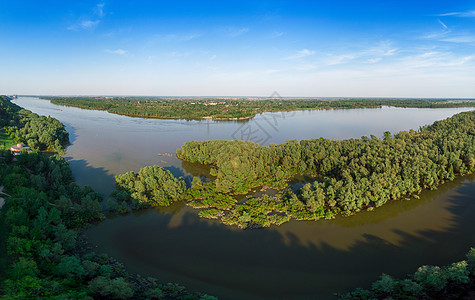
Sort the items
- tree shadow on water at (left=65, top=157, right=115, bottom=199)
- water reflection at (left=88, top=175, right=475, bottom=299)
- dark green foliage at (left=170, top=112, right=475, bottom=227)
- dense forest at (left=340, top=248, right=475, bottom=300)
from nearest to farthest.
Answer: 1. dense forest at (left=340, top=248, right=475, bottom=300)
2. water reflection at (left=88, top=175, right=475, bottom=299)
3. dark green foliage at (left=170, top=112, right=475, bottom=227)
4. tree shadow on water at (left=65, top=157, right=115, bottom=199)

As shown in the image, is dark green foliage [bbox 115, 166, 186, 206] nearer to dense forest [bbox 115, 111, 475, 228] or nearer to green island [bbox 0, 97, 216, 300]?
dense forest [bbox 115, 111, 475, 228]

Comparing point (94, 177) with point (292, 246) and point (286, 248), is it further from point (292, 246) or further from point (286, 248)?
point (292, 246)

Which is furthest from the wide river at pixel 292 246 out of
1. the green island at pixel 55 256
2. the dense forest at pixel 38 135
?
the dense forest at pixel 38 135

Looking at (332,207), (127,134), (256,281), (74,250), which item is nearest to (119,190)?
(74,250)

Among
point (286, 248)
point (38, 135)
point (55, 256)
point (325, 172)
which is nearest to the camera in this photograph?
point (55, 256)

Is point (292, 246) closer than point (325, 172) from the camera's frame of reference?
Yes

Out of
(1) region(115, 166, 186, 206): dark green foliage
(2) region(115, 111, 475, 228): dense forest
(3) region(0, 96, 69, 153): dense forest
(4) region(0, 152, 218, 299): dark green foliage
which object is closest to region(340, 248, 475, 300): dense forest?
(2) region(115, 111, 475, 228): dense forest

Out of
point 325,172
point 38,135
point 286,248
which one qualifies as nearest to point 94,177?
point 38,135
